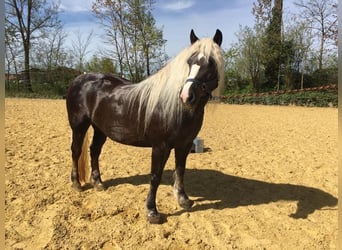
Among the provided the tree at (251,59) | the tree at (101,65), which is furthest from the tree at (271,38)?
the tree at (101,65)

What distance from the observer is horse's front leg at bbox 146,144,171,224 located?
303 centimetres

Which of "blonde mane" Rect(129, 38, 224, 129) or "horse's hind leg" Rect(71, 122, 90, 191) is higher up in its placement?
"blonde mane" Rect(129, 38, 224, 129)

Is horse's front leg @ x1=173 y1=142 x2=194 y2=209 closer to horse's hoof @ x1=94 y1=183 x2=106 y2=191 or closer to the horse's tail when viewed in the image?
horse's hoof @ x1=94 y1=183 x2=106 y2=191

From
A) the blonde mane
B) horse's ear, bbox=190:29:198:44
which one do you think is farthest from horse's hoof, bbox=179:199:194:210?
horse's ear, bbox=190:29:198:44

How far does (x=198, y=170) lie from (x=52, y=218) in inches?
93.5

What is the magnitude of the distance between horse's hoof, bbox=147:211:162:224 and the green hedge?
13262 millimetres

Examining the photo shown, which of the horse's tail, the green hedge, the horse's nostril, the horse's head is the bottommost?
the horse's tail

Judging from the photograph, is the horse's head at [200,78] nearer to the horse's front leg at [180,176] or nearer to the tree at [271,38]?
the horse's front leg at [180,176]

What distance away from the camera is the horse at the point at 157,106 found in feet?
8.96

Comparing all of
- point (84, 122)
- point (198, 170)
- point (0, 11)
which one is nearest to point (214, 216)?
point (198, 170)

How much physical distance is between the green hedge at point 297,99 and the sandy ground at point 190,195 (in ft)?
36.3

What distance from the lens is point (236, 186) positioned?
13.6 feet

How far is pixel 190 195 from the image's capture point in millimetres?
3857

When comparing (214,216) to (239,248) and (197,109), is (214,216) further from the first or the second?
(197,109)
